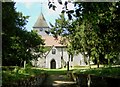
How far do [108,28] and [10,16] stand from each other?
48.7 ft

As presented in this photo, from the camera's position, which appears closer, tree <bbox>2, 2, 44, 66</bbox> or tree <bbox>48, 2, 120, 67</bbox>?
tree <bbox>48, 2, 120, 67</bbox>

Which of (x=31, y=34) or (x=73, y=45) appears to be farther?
(x=31, y=34)

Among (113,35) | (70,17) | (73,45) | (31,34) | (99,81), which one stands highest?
(31,34)

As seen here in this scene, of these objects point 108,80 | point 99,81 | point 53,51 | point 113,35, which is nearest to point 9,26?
point 113,35

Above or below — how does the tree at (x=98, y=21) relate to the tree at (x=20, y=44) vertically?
below

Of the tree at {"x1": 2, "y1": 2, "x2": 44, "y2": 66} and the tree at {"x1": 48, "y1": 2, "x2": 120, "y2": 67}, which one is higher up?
the tree at {"x1": 2, "y1": 2, "x2": 44, "y2": 66}

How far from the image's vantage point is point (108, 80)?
45.9 ft

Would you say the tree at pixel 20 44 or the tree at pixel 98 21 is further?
the tree at pixel 20 44

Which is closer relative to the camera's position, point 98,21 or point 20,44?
point 98,21

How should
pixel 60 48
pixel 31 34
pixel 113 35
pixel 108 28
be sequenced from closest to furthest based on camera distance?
1. pixel 108 28
2. pixel 113 35
3. pixel 31 34
4. pixel 60 48

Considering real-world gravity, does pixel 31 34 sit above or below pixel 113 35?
above

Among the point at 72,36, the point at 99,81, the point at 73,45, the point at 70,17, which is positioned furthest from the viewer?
the point at 73,45

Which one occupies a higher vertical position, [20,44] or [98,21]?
[20,44]

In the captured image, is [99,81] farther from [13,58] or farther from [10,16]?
[13,58]
